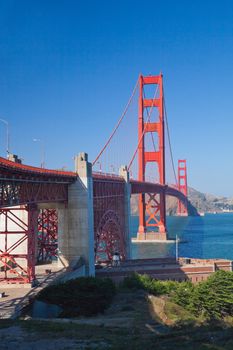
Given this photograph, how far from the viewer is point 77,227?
115 ft

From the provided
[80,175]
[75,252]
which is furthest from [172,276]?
[80,175]

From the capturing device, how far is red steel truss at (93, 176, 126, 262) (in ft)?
140

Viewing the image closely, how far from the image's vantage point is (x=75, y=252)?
115 ft

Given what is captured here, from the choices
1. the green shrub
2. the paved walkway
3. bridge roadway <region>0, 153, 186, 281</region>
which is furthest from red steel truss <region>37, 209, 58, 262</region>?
the green shrub

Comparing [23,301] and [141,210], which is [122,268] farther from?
[141,210]

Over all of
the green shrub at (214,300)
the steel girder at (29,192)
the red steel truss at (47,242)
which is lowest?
the green shrub at (214,300)

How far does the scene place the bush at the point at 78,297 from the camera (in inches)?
883

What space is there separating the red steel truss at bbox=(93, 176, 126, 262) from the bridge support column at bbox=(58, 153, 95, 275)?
16.0ft

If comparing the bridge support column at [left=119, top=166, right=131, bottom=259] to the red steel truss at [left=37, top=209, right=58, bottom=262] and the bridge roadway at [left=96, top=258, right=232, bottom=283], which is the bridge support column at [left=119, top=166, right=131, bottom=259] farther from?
the red steel truss at [left=37, top=209, right=58, bottom=262]

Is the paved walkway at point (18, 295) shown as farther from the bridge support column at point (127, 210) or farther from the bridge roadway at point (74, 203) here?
the bridge support column at point (127, 210)

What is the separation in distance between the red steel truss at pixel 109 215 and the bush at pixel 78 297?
16.6 m

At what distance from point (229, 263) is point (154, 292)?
17537mm

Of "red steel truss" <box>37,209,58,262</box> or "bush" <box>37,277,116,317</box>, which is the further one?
"red steel truss" <box>37,209,58,262</box>

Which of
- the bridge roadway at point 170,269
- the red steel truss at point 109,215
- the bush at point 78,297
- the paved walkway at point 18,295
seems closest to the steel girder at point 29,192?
the paved walkway at point 18,295
